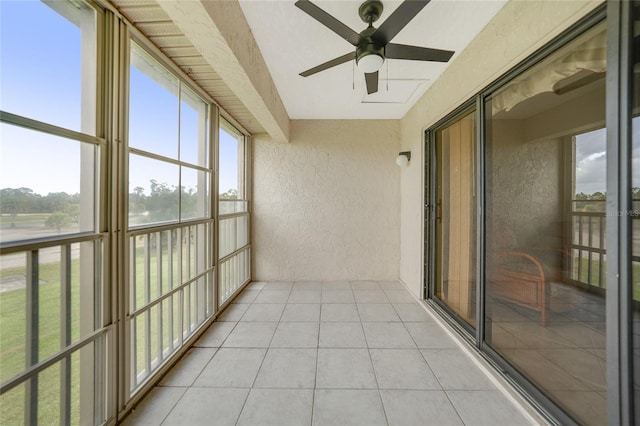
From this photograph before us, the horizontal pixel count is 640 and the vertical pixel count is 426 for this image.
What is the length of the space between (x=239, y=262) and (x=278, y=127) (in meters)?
2.04

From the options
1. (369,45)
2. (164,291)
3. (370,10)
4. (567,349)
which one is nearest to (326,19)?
(369,45)

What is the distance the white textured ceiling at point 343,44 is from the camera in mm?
1612

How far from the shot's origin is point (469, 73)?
6.49 ft

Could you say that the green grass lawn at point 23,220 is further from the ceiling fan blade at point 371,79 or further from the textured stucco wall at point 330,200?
the textured stucco wall at point 330,200

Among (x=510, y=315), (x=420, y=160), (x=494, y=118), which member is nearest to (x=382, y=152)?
(x=420, y=160)

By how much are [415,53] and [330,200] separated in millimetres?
2429

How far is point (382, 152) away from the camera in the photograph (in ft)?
12.3

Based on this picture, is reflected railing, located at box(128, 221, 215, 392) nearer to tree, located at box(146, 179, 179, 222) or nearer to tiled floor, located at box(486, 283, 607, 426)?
tree, located at box(146, 179, 179, 222)

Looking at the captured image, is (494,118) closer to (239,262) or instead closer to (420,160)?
(420,160)

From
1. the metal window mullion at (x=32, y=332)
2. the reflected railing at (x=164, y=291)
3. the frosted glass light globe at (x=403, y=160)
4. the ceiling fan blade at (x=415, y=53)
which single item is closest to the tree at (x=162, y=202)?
the reflected railing at (x=164, y=291)

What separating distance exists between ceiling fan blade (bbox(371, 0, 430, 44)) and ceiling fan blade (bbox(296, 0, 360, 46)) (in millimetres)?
136

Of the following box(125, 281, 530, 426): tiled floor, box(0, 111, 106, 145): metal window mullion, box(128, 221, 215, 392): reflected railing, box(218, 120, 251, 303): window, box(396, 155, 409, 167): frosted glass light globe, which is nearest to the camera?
box(0, 111, 106, 145): metal window mullion

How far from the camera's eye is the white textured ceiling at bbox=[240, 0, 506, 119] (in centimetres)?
161

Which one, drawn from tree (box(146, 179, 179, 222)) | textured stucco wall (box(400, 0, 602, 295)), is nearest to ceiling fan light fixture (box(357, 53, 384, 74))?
textured stucco wall (box(400, 0, 602, 295))
